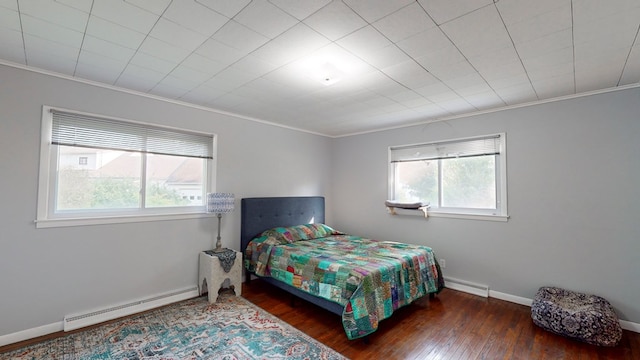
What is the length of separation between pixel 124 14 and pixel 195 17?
1.40ft

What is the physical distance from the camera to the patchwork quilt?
2.44m

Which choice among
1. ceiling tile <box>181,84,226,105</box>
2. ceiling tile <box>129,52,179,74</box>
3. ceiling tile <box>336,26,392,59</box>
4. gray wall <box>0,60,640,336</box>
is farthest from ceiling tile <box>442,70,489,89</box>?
ceiling tile <box>129,52,179,74</box>

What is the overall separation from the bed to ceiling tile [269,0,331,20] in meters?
2.11

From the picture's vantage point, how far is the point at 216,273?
3242 mm

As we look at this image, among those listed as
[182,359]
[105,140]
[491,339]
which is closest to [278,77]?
[105,140]

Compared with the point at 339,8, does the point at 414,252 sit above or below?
below

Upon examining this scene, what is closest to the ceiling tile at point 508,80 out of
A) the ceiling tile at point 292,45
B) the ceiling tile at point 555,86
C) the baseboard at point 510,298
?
the ceiling tile at point 555,86

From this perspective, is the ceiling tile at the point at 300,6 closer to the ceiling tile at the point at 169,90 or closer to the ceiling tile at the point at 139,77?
the ceiling tile at the point at 139,77

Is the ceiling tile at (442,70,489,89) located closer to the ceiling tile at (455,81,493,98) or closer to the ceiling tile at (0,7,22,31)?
the ceiling tile at (455,81,493,98)

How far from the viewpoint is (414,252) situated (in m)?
3.29

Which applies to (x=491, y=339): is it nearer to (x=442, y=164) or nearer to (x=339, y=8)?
(x=442, y=164)

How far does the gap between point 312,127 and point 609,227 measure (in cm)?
389

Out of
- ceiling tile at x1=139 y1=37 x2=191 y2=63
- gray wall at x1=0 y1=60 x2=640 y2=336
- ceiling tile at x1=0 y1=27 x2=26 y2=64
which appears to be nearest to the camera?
ceiling tile at x1=0 y1=27 x2=26 y2=64

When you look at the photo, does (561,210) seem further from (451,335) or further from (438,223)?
(451,335)
